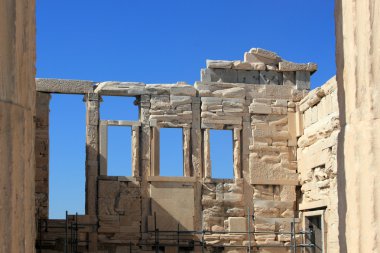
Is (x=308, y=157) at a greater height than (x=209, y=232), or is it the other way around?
(x=308, y=157)

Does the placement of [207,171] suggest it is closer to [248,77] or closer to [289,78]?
[248,77]

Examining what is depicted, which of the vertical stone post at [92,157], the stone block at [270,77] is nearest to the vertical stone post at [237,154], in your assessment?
the stone block at [270,77]

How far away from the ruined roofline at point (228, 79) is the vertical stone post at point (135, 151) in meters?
0.99

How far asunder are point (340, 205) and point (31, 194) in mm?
2703

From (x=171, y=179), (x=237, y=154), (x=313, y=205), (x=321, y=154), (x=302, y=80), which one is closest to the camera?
(x=321, y=154)

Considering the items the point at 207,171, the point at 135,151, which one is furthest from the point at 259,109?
the point at 135,151

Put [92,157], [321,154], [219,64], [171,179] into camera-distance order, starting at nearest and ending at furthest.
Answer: [321,154]
[92,157]
[171,179]
[219,64]

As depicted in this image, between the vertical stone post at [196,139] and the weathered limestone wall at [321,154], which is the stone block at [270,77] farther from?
the vertical stone post at [196,139]

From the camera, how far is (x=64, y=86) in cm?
1883

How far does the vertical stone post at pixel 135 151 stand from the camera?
18812 mm

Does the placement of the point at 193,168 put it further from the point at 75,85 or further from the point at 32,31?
the point at 32,31

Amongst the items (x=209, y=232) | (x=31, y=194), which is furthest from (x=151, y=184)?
(x=31, y=194)

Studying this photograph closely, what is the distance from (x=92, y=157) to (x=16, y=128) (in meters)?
12.6

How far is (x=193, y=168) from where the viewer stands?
62.8 feet
